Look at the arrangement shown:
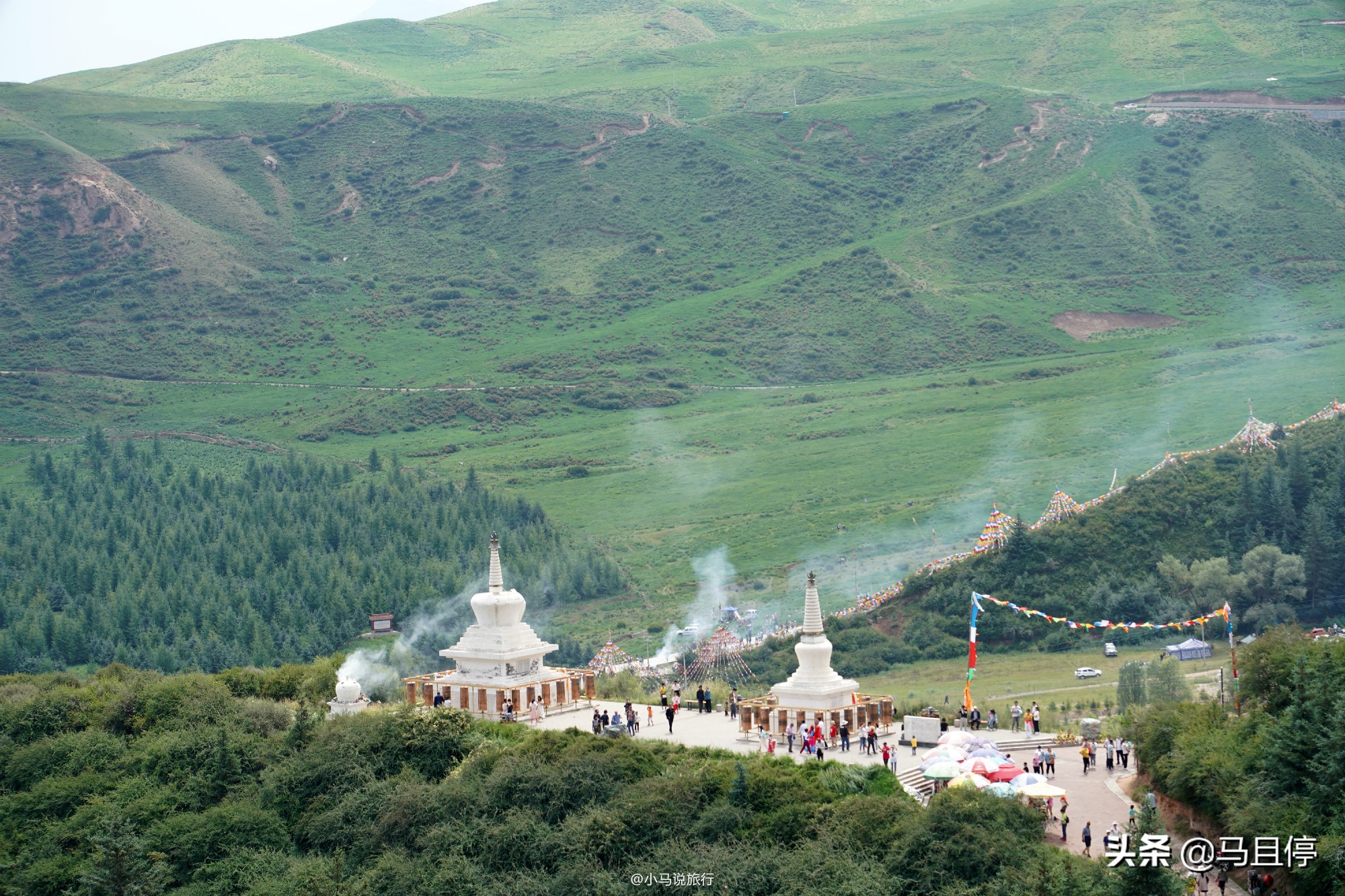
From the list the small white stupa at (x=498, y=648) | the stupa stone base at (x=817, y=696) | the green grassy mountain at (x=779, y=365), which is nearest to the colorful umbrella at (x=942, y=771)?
the stupa stone base at (x=817, y=696)

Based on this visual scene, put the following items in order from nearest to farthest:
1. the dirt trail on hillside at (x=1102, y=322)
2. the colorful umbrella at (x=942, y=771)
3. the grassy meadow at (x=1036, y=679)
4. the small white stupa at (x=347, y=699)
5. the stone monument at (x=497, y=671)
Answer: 1. the colorful umbrella at (x=942, y=771)
2. the stone monument at (x=497, y=671)
3. the small white stupa at (x=347, y=699)
4. the grassy meadow at (x=1036, y=679)
5. the dirt trail on hillside at (x=1102, y=322)

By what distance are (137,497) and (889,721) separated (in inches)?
3259

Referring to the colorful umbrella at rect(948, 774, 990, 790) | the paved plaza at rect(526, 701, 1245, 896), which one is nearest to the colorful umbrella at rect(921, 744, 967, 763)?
the colorful umbrella at rect(948, 774, 990, 790)

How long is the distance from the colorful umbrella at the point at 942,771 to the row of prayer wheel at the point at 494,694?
15611 millimetres

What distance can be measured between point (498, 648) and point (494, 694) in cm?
147

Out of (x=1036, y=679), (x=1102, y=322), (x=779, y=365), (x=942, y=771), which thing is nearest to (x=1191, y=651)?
(x=1036, y=679)

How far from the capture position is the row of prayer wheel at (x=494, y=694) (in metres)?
58.9

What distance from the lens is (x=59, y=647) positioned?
9694cm

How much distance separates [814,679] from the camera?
53.5m

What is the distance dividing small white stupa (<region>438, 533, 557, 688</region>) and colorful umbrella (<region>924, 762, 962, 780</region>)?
52.5 feet

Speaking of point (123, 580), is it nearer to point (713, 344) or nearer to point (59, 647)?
point (59, 647)

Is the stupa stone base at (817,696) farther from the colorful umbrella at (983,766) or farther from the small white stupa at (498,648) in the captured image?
the small white stupa at (498,648)

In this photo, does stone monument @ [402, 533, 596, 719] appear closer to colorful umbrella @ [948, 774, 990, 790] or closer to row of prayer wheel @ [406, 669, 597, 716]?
row of prayer wheel @ [406, 669, 597, 716]

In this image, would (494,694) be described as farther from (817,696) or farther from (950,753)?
(950,753)
